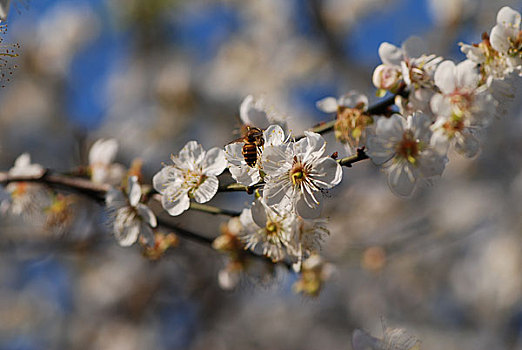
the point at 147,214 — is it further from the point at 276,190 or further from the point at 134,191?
the point at 276,190

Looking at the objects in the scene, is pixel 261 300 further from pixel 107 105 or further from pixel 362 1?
pixel 362 1

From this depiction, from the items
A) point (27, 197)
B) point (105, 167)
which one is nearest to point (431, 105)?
point (105, 167)

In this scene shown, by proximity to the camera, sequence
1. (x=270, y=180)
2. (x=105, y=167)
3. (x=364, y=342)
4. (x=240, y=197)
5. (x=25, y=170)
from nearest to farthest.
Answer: (x=270, y=180)
(x=364, y=342)
(x=25, y=170)
(x=105, y=167)
(x=240, y=197)

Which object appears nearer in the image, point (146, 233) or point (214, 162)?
point (214, 162)

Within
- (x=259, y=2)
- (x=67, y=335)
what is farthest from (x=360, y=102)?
(x=259, y=2)

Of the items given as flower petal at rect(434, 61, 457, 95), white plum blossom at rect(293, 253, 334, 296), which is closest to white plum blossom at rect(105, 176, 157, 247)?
white plum blossom at rect(293, 253, 334, 296)

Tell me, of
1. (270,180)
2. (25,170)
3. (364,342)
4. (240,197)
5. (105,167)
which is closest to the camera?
(270,180)

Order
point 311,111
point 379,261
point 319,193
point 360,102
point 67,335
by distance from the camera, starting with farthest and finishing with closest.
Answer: point 311,111 < point 67,335 < point 379,261 < point 360,102 < point 319,193
